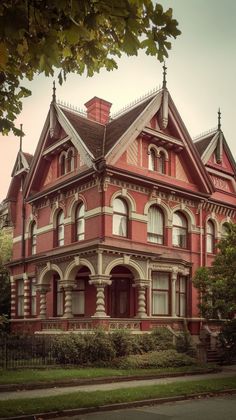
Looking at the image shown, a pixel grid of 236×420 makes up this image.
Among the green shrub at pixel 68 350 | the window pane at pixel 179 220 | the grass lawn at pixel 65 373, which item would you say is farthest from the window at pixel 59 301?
the grass lawn at pixel 65 373

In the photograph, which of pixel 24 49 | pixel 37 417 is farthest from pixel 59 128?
pixel 24 49

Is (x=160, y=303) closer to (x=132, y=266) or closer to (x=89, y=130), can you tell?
(x=132, y=266)

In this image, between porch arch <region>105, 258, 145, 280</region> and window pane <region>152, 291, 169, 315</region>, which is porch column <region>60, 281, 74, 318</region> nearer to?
porch arch <region>105, 258, 145, 280</region>

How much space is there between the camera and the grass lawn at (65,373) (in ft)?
49.7

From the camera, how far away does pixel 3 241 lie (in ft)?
125

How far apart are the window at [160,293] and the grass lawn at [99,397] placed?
9226 mm

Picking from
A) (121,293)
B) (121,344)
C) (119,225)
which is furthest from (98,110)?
(121,344)

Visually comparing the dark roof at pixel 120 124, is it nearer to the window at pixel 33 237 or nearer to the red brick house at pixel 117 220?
the red brick house at pixel 117 220

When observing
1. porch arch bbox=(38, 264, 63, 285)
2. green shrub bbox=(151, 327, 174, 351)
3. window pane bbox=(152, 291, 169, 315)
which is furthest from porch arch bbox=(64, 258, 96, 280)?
green shrub bbox=(151, 327, 174, 351)

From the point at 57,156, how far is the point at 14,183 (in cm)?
632

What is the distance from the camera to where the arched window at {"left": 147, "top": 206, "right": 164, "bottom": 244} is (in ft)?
85.7

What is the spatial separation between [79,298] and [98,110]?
39.2ft

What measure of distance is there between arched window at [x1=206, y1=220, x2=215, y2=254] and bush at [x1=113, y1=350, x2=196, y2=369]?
929 centimetres

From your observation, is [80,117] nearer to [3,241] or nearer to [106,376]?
[3,241]
